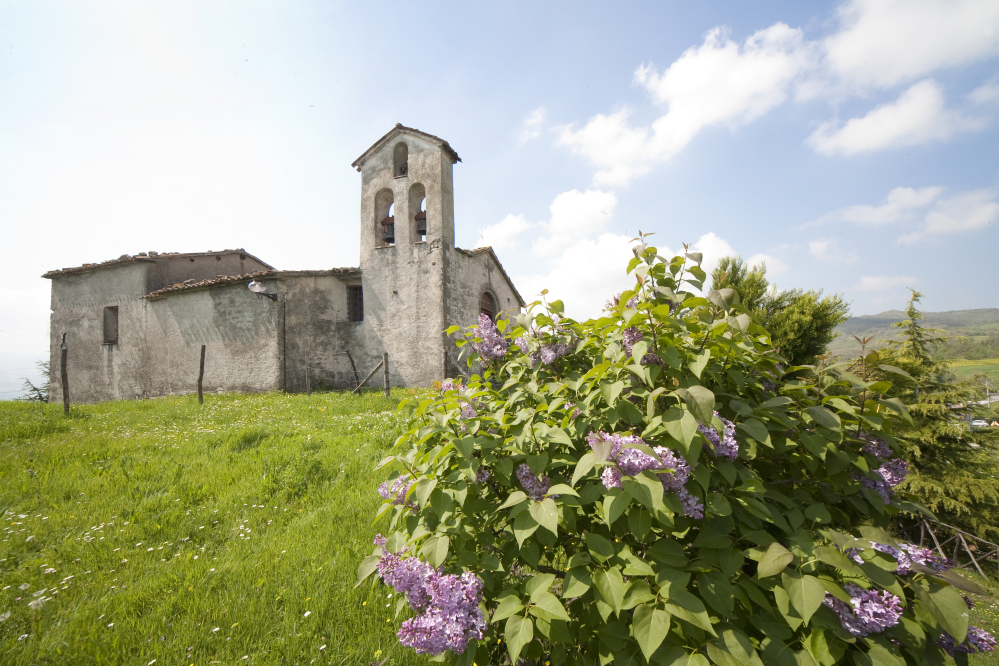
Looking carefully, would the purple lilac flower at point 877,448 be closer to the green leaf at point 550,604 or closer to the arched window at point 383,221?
the green leaf at point 550,604

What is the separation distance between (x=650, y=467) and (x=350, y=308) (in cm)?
1592

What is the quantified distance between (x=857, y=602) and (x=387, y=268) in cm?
1496

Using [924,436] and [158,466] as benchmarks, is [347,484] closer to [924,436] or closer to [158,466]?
[158,466]

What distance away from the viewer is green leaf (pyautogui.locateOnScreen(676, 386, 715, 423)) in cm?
140

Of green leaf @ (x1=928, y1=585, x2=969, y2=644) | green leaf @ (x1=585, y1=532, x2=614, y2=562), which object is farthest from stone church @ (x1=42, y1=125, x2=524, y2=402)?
green leaf @ (x1=928, y1=585, x2=969, y2=644)

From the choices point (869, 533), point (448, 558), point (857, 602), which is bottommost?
point (448, 558)

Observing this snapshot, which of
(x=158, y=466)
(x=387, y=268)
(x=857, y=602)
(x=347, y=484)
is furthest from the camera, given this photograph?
(x=387, y=268)

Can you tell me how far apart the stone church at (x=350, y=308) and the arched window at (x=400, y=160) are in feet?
0.14

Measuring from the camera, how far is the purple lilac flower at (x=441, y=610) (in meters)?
1.55

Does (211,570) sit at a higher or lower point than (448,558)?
lower

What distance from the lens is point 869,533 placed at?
1384mm

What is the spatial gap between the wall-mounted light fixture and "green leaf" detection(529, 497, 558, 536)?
14.8 meters

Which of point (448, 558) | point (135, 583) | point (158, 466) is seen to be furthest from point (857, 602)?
point (158, 466)

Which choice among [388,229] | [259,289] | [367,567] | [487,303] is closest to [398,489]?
[367,567]
